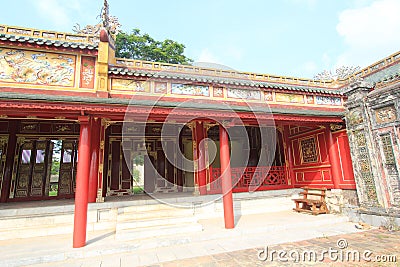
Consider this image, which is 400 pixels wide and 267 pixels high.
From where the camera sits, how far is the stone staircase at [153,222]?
511 cm

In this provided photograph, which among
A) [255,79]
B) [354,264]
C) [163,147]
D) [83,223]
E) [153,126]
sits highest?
[255,79]

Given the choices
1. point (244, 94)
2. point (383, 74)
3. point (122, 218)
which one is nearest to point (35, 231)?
point (122, 218)

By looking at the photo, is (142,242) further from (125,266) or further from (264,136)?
(264,136)

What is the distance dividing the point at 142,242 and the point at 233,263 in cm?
207

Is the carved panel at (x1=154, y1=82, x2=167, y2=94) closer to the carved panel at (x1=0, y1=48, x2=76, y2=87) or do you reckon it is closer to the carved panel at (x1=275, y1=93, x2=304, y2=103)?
the carved panel at (x1=0, y1=48, x2=76, y2=87)

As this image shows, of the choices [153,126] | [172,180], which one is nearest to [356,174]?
[172,180]

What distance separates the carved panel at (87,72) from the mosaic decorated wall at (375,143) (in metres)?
A: 8.52

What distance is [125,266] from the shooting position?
3.73 m

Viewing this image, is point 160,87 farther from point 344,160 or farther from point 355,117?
point 344,160

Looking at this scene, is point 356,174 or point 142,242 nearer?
point 142,242

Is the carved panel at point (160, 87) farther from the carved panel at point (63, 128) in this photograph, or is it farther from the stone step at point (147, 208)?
the carved panel at point (63, 128)

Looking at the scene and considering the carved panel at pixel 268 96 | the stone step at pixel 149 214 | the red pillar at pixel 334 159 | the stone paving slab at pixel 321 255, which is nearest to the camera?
the stone paving slab at pixel 321 255

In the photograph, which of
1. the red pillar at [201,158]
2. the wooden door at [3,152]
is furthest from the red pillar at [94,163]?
the wooden door at [3,152]

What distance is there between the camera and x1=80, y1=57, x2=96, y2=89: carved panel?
7605 mm
